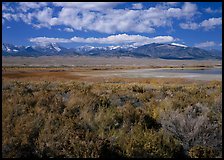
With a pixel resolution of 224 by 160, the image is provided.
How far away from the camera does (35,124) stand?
8.47 m

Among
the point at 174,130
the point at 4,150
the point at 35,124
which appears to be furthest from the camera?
the point at 174,130

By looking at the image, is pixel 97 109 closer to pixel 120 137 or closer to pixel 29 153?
pixel 120 137

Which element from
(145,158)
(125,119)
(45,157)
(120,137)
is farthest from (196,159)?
(45,157)

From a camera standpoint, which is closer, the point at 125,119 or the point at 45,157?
the point at 45,157

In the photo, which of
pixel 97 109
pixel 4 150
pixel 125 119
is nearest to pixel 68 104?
pixel 97 109

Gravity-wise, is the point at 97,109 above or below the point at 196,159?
above

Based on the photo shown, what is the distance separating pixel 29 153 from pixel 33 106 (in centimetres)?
339

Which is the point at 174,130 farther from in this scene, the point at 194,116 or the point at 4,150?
the point at 4,150

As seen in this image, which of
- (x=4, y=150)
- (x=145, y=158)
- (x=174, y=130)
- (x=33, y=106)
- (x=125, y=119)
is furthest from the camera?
(x=33, y=106)

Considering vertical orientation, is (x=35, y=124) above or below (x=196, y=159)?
above

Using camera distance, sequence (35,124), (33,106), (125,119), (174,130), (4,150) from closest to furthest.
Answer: (4,150), (35,124), (174,130), (125,119), (33,106)

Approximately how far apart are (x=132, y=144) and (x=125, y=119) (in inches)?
79.7

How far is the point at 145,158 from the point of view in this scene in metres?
7.89

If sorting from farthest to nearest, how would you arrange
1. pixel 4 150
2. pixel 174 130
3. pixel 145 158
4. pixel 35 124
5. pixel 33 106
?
pixel 33 106 → pixel 174 130 → pixel 35 124 → pixel 145 158 → pixel 4 150
